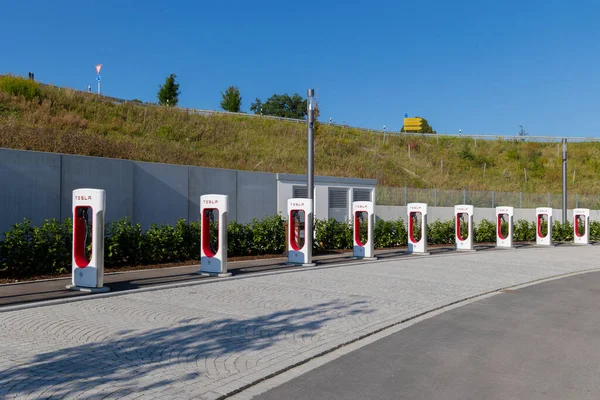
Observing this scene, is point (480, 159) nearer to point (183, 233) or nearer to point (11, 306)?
point (183, 233)

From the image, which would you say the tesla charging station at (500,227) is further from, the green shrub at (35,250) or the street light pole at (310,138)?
the green shrub at (35,250)

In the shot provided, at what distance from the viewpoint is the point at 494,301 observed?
10.5 meters

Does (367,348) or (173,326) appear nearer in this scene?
(367,348)

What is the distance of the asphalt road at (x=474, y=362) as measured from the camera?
5.29 m

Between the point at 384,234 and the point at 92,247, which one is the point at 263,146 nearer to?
the point at 384,234

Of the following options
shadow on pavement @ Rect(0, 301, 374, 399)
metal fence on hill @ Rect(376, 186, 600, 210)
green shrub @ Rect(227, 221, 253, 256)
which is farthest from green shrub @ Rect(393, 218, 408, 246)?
shadow on pavement @ Rect(0, 301, 374, 399)

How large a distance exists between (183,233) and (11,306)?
269 inches

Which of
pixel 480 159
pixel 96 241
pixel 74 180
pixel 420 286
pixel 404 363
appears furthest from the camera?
pixel 480 159

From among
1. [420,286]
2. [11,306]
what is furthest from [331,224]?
[11,306]

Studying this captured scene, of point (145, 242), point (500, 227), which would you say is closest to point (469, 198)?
point (500, 227)

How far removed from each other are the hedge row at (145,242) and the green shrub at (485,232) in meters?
6.10

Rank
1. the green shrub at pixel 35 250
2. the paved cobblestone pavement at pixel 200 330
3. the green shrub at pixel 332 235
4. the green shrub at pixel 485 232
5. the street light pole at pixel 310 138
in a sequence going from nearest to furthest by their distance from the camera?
the paved cobblestone pavement at pixel 200 330
the green shrub at pixel 35 250
the street light pole at pixel 310 138
the green shrub at pixel 332 235
the green shrub at pixel 485 232

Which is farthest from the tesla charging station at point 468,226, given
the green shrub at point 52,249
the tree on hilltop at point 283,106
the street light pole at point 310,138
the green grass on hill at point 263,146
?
the tree on hilltop at point 283,106

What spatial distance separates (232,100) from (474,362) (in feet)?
197
